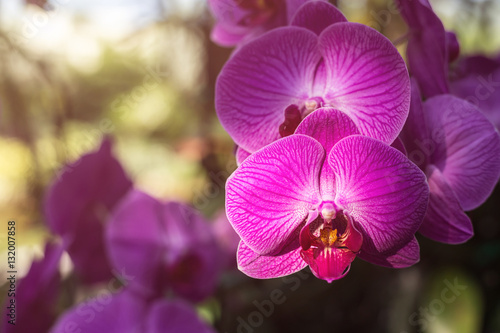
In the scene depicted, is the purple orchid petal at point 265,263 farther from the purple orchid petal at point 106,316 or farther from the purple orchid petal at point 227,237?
the purple orchid petal at point 227,237

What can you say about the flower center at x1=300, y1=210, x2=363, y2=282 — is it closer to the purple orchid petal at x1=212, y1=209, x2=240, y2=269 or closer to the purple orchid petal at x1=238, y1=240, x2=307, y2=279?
the purple orchid petal at x1=238, y1=240, x2=307, y2=279

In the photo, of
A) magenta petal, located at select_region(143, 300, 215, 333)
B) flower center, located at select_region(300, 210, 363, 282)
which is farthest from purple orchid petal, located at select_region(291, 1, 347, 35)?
magenta petal, located at select_region(143, 300, 215, 333)

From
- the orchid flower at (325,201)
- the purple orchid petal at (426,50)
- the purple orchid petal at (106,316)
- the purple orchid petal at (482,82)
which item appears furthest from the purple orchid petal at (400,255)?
the purple orchid petal at (106,316)

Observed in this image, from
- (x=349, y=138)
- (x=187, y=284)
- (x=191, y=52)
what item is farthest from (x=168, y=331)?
(x=191, y=52)

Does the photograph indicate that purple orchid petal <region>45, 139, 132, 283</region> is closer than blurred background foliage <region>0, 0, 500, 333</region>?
Yes

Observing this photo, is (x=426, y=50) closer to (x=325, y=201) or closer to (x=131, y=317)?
(x=325, y=201)
